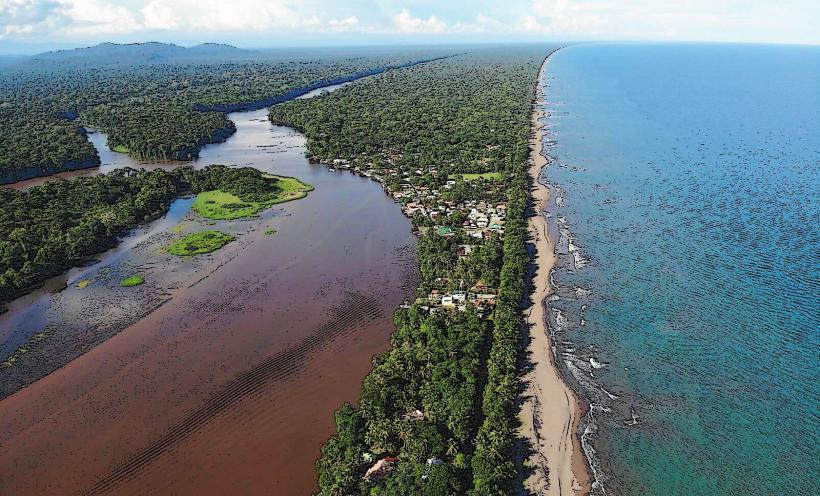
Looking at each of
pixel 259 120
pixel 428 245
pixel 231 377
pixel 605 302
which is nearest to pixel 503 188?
pixel 428 245

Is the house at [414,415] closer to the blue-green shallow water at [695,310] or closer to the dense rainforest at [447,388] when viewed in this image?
the dense rainforest at [447,388]

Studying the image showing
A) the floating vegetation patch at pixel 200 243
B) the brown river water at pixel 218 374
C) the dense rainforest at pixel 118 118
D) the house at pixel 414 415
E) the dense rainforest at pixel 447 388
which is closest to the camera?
the dense rainforest at pixel 447 388

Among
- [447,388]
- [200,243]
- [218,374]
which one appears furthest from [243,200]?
[447,388]

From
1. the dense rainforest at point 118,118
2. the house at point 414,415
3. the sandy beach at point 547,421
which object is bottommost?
the dense rainforest at point 118,118

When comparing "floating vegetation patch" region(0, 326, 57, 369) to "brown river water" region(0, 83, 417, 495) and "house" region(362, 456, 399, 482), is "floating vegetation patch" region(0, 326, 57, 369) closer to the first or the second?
"brown river water" region(0, 83, 417, 495)

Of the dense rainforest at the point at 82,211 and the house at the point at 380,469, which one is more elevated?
the house at the point at 380,469

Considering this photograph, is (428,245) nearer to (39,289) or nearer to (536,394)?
(536,394)

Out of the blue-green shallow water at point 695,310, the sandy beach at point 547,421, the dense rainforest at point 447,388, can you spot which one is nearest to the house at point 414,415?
the dense rainforest at point 447,388

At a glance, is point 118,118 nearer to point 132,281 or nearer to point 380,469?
point 132,281
